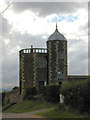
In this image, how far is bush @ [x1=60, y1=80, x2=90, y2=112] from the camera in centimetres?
2680

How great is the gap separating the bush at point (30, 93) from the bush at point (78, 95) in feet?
68.8

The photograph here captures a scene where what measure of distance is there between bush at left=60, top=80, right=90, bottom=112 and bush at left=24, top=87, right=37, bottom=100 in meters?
21.0

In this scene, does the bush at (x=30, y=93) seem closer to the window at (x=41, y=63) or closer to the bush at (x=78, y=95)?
the window at (x=41, y=63)

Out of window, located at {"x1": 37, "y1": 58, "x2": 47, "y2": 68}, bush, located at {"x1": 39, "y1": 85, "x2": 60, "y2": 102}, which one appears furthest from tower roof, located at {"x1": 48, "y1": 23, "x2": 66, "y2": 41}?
bush, located at {"x1": 39, "y1": 85, "x2": 60, "y2": 102}

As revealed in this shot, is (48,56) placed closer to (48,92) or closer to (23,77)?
(23,77)

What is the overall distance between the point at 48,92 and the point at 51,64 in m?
Answer: 13.1

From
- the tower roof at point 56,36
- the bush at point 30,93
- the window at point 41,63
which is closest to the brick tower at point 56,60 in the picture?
the tower roof at point 56,36

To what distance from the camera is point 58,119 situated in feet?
79.6

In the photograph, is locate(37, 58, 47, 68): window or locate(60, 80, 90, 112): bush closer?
locate(60, 80, 90, 112): bush

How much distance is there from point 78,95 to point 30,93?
2470 centimetres

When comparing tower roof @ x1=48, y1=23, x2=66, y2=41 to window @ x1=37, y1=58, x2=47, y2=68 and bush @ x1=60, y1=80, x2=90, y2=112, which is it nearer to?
window @ x1=37, y1=58, x2=47, y2=68

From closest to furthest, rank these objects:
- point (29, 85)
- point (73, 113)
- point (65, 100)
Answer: point (73, 113)
point (65, 100)
point (29, 85)

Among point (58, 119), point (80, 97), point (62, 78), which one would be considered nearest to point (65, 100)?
point (80, 97)

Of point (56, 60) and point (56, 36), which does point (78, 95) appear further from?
point (56, 36)
